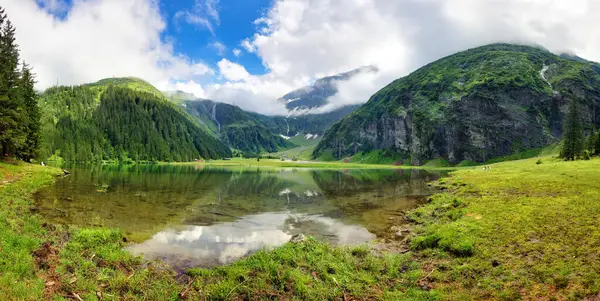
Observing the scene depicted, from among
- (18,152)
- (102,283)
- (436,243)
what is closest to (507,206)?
(436,243)

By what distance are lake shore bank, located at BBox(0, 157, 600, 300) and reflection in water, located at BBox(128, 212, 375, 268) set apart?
8.21ft

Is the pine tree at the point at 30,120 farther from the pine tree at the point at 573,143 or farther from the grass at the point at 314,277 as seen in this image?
the pine tree at the point at 573,143

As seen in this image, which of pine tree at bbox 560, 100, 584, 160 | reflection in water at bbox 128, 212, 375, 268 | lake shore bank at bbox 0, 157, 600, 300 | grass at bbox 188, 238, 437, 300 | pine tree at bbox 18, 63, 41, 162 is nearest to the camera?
lake shore bank at bbox 0, 157, 600, 300

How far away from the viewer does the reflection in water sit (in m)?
21.2

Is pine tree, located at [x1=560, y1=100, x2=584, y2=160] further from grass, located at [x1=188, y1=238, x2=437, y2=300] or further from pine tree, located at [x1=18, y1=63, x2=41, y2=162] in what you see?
pine tree, located at [x1=18, y1=63, x2=41, y2=162]

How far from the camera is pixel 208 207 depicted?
42000 millimetres

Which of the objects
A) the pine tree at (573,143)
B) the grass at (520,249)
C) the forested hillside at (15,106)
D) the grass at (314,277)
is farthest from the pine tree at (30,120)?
the pine tree at (573,143)

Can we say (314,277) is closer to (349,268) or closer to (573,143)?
(349,268)

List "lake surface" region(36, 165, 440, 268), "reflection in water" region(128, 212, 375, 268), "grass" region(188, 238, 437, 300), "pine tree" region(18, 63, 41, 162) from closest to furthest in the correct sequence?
"grass" region(188, 238, 437, 300) < "reflection in water" region(128, 212, 375, 268) < "lake surface" region(36, 165, 440, 268) < "pine tree" region(18, 63, 41, 162)

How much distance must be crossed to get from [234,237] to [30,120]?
7820cm

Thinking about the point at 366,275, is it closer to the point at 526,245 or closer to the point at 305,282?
the point at 305,282

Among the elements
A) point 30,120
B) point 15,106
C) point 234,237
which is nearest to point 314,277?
point 234,237

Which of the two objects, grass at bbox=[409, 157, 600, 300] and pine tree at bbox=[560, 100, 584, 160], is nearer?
grass at bbox=[409, 157, 600, 300]

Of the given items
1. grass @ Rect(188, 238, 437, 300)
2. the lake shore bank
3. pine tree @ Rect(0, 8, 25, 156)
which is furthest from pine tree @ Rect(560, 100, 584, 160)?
pine tree @ Rect(0, 8, 25, 156)
